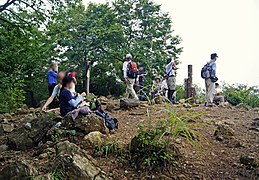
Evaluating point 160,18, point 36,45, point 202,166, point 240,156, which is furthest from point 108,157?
point 160,18

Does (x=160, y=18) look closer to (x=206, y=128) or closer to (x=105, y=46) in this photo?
(x=105, y=46)

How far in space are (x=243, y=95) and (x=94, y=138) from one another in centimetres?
1285

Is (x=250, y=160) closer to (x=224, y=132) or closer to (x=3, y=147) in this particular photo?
(x=224, y=132)

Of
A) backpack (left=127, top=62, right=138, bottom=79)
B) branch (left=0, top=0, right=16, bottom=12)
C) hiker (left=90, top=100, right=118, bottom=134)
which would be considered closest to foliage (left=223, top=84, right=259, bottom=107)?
backpack (left=127, top=62, right=138, bottom=79)

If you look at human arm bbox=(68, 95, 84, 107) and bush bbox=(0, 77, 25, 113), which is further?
bush bbox=(0, 77, 25, 113)

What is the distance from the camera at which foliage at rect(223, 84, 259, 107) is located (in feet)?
45.9

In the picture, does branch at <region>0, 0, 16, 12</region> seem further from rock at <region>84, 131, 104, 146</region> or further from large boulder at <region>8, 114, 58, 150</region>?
rock at <region>84, 131, 104, 146</region>

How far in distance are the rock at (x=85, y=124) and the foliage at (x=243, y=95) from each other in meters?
11.0

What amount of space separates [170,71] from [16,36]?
5220 millimetres

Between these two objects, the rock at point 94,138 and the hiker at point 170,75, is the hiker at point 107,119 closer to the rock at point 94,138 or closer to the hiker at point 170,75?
the rock at point 94,138

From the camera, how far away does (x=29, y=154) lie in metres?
4.37

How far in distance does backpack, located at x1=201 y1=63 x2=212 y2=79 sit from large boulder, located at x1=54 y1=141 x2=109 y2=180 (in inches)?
252

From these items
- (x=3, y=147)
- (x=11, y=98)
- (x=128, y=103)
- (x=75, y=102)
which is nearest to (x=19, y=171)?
(x=3, y=147)

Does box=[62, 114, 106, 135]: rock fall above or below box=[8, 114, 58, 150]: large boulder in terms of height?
above
